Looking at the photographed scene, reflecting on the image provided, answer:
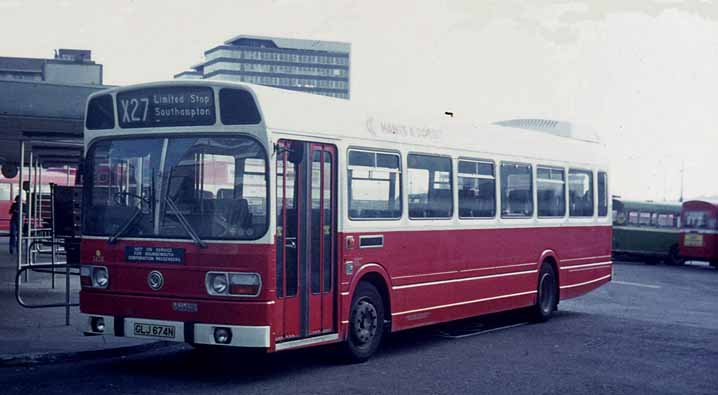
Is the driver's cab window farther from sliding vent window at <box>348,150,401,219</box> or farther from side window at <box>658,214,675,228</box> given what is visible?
side window at <box>658,214,675,228</box>

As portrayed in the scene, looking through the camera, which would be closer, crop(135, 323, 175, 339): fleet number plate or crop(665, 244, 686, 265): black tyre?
crop(135, 323, 175, 339): fleet number plate

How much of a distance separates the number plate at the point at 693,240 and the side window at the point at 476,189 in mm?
28431

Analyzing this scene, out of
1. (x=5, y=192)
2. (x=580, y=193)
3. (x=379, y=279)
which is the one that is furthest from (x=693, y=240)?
(x=5, y=192)

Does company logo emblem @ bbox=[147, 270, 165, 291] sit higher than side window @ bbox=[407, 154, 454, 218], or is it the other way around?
side window @ bbox=[407, 154, 454, 218]

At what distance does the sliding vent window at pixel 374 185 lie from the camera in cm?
1207

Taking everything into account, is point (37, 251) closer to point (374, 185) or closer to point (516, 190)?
point (516, 190)

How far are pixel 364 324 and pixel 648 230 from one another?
34027 millimetres

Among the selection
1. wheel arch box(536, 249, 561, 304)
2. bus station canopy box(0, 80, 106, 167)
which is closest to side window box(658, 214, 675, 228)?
wheel arch box(536, 249, 561, 304)

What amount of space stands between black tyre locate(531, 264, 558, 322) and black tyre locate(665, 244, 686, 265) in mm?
27010

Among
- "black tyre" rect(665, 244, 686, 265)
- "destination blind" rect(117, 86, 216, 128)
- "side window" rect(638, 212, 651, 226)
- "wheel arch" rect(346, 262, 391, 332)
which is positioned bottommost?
"black tyre" rect(665, 244, 686, 265)

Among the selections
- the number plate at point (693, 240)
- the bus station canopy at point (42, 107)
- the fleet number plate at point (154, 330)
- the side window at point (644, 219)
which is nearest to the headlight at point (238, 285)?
the fleet number plate at point (154, 330)

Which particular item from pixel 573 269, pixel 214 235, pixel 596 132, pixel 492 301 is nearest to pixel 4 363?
pixel 214 235

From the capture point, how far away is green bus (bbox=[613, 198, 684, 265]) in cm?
4353

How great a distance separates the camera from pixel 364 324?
12180 mm
